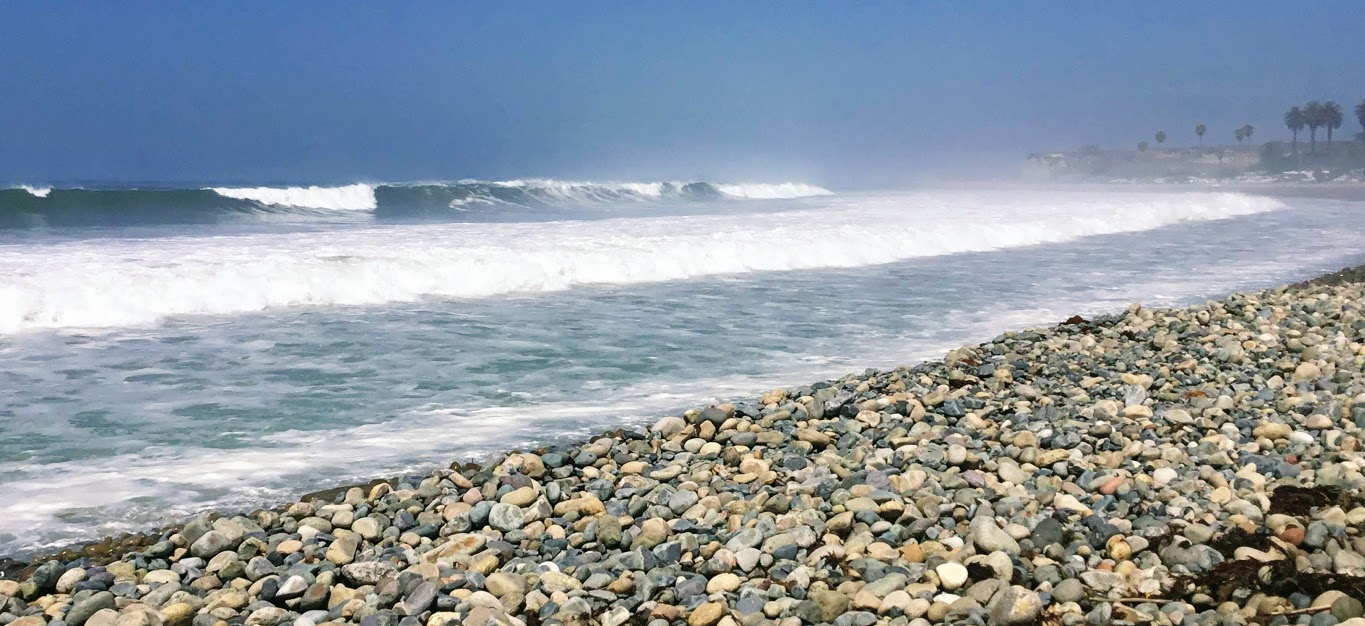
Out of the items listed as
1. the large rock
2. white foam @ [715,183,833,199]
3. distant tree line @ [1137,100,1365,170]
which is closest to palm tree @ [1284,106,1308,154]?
distant tree line @ [1137,100,1365,170]

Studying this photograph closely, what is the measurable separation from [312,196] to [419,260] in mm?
22216

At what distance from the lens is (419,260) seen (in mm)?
12273

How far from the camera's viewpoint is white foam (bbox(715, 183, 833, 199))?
53219 millimetres

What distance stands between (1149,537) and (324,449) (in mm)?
3612

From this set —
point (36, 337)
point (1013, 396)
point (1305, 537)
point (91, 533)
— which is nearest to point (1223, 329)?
point (1013, 396)

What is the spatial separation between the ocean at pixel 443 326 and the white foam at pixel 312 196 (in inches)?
377

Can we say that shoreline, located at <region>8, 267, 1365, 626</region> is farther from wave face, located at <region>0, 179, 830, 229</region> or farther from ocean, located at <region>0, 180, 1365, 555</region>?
wave face, located at <region>0, 179, 830, 229</region>

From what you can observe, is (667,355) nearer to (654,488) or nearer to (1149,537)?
(654,488)

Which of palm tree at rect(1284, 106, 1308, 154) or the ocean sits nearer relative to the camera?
the ocean

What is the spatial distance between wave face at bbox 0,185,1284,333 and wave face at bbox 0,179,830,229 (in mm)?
9129

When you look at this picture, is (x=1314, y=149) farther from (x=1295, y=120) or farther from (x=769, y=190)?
(x=769, y=190)

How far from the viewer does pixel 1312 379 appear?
17.1 ft

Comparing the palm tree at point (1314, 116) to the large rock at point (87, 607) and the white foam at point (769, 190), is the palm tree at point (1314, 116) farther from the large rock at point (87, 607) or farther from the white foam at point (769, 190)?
the large rock at point (87, 607)

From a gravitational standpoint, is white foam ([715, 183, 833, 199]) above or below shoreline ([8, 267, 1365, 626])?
above
